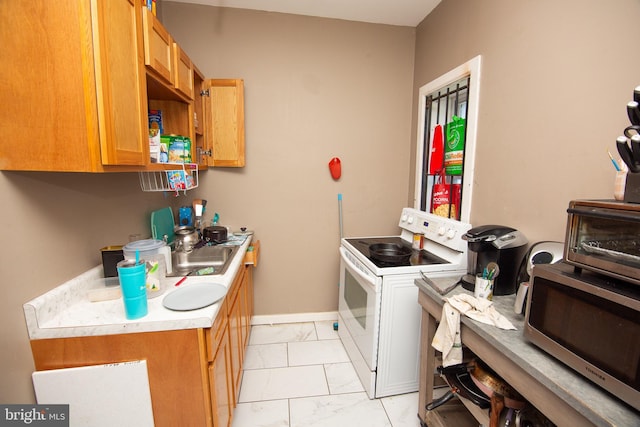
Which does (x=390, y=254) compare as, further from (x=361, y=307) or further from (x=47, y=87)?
(x=47, y=87)

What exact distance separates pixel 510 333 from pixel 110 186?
1.94 m

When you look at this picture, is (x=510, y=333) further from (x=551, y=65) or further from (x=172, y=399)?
(x=172, y=399)

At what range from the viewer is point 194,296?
1.26 m

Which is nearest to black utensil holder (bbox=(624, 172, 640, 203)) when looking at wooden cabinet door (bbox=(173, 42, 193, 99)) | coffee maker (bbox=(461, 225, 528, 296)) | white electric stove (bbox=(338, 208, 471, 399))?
coffee maker (bbox=(461, 225, 528, 296))

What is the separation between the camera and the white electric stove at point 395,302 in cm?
174

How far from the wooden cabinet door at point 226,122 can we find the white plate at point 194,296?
4.17 feet

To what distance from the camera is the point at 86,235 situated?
4.36ft

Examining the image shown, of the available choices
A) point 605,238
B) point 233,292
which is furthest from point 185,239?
point 605,238

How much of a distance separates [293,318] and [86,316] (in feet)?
6.08

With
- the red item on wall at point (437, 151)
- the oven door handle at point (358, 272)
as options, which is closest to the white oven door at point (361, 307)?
the oven door handle at point (358, 272)

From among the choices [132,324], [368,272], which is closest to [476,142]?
[368,272]

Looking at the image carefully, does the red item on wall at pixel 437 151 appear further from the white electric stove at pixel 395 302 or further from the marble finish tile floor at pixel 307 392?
the marble finish tile floor at pixel 307 392

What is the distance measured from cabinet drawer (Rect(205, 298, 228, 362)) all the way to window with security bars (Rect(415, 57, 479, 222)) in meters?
1.60

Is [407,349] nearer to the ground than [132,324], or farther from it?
nearer to the ground
